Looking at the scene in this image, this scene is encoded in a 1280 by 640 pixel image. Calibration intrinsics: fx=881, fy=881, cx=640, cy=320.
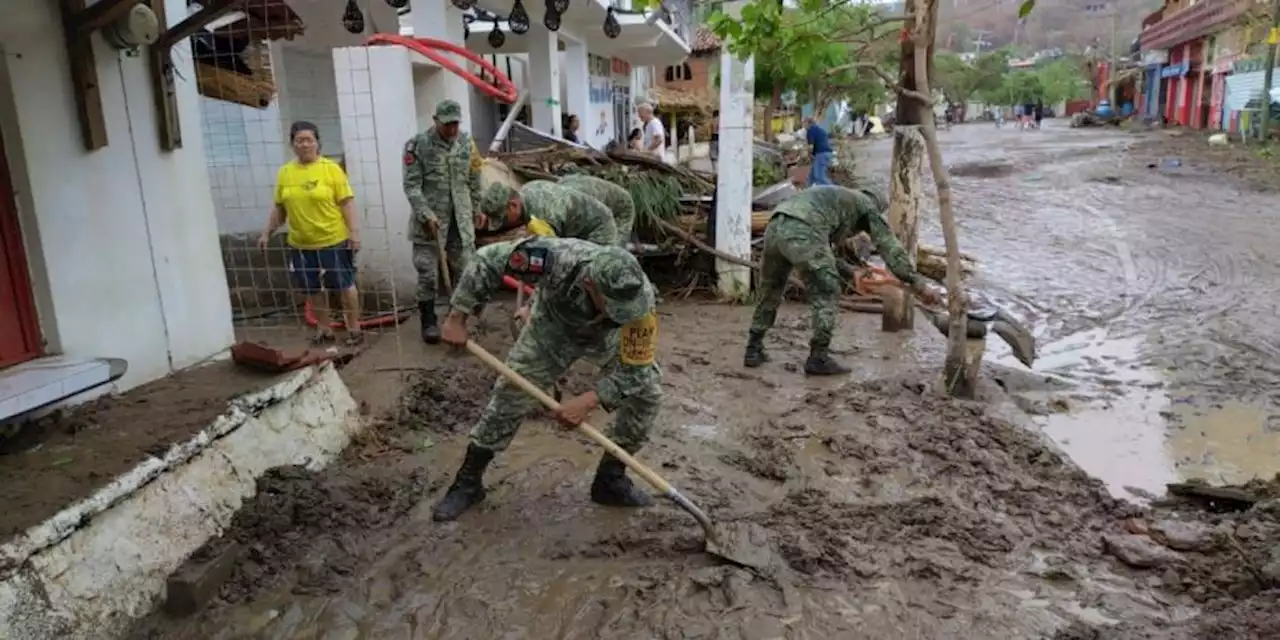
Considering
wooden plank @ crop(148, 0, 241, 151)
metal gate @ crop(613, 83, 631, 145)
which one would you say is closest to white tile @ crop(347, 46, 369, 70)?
wooden plank @ crop(148, 0, 241, 151)

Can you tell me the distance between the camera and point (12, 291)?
3674 millimetres

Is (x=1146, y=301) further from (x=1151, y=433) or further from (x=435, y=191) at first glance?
(x=435, y=191)

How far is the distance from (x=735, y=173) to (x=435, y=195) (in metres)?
3.17

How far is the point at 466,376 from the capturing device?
221 inches

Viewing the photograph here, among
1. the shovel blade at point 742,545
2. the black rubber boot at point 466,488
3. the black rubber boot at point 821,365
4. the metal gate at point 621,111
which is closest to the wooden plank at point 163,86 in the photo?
the black rubber boot at point 466,488

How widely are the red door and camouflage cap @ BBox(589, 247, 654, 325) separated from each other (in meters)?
2.40

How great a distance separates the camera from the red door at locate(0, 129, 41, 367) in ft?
11.9

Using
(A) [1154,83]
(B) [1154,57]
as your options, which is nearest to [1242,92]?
(B) [1154,57]

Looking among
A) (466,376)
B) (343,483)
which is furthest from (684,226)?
(343,483)

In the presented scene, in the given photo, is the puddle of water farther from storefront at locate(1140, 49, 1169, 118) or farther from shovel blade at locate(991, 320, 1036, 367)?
storefront at locate(1140, 49, 1169, 118)

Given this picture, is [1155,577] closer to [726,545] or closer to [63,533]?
[726,545]

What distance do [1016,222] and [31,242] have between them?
13.6 metres

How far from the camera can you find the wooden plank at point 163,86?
4.26 meters

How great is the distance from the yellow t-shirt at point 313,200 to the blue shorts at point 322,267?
2.2 inches
